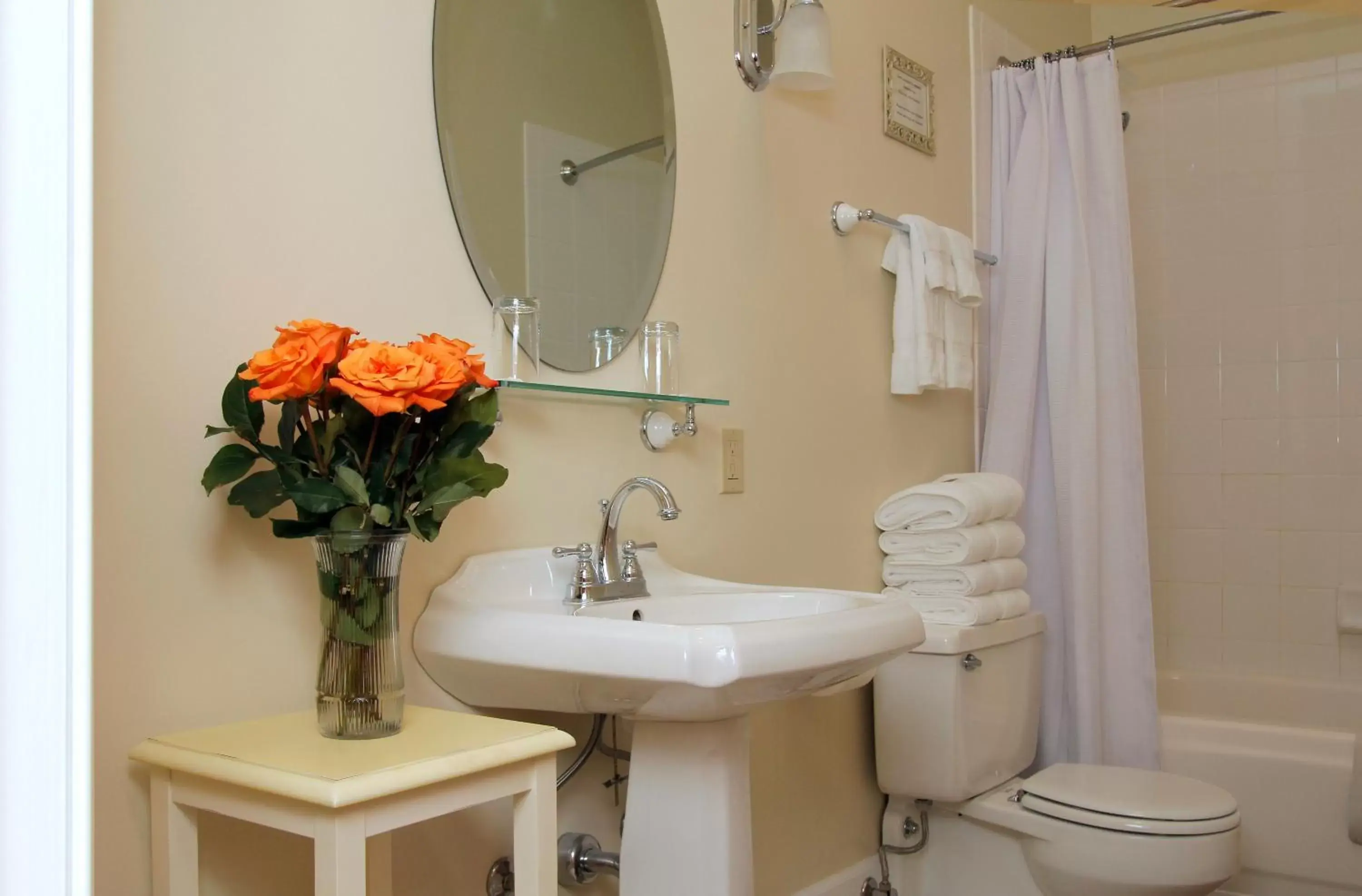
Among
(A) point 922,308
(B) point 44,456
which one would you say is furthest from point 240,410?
(A) point 922,308

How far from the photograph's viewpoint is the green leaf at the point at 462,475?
1251 mm

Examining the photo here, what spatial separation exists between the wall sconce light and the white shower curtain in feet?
3.15

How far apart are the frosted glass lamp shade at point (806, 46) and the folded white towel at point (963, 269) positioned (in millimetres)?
594

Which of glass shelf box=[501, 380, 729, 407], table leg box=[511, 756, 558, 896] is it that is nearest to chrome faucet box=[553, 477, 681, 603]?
glass shelf box=[501, 380, 729, 407]

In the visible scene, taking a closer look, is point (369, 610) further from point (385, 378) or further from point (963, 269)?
point (963, 269)

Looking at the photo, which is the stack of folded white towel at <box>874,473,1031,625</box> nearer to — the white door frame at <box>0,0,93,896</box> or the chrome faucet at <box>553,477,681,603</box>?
the chrome faucet at <box>553,477,681,603</box>

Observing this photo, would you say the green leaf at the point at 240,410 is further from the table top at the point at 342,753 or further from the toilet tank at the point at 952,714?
the toilet tank at the point at 952,714

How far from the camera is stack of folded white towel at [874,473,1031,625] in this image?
2299 mm

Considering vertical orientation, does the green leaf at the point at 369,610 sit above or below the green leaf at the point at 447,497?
below

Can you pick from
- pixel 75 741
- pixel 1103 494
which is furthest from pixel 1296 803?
pixel 75 741

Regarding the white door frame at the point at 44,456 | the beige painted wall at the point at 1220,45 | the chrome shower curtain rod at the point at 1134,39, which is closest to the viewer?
the white door frame at the point at 44,456

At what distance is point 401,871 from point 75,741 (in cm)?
123

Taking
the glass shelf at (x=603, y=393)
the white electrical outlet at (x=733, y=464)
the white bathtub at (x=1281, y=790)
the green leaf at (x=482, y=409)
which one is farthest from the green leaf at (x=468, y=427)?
the white bathtub at (x=1281, y=790)

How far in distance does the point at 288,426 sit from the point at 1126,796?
1654mm
